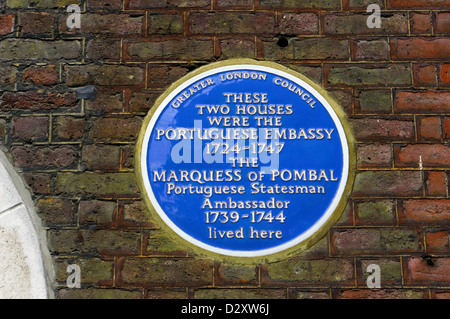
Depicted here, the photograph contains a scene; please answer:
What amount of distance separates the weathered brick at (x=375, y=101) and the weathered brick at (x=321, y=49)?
0.69 feet

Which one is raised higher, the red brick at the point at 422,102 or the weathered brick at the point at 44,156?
the red brick at the point at 422,102

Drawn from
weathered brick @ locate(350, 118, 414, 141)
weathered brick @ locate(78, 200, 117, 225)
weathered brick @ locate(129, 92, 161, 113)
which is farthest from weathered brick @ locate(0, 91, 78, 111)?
weathered brick @ locate(350, 118, 414, 141)

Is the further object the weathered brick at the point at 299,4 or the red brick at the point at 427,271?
the weathered brick at the point at 299,4

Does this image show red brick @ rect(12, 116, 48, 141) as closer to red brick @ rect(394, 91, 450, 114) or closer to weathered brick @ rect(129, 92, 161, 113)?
weathered brick @ rect(129, 92, 161, 113)

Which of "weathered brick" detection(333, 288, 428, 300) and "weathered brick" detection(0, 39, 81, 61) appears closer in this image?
"weathered brick" detection(333, 288, 428, 300)

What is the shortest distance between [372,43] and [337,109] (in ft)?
1.28

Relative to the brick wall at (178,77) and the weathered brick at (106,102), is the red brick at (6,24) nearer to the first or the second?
the brick wall at (178,77)

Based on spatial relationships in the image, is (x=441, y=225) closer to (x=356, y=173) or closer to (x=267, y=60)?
(x=356, y=173)

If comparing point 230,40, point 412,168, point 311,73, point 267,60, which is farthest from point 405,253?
point 230,40

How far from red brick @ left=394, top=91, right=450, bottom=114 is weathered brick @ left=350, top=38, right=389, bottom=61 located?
21cm

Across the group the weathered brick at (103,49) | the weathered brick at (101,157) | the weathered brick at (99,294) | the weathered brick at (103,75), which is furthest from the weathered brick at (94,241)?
the weathered brick at (103,49)

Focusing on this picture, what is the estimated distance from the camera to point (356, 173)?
198 centimetres

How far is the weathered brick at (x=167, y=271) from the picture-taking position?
1908 millimetres

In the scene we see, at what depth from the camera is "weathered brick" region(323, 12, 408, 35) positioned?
83.2 inches
